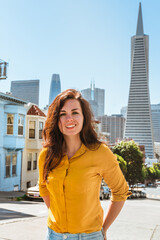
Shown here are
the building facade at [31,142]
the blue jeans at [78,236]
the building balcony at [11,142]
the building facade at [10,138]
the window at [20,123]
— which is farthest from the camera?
the building facade at [31,142]

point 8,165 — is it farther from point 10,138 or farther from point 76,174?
point 76,174

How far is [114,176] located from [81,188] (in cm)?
33

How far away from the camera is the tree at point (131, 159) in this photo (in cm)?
3572

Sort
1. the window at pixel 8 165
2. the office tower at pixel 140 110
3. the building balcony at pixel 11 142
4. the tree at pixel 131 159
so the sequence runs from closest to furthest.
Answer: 1. the building balcony at pixel 11 142
2. the window at pixel 8 165
3. the tree at pixel 131 159
4. the office tower at pixel 140 110

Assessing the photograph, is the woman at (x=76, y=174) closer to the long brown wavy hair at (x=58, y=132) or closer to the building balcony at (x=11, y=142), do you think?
the long brown wavy hair at (x=58, y=132)

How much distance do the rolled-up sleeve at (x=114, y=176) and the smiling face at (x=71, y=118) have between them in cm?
36

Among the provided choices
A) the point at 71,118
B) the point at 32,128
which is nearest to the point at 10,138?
the point at 32,128

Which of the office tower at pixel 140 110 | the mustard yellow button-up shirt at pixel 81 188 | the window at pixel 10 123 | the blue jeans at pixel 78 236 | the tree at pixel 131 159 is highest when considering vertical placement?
the office tower at pixel 140 110

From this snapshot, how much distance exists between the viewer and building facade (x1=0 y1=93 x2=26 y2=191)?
69.8ft

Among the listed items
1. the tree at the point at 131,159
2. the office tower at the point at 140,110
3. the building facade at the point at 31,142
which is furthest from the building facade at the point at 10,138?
the office tower at the point at 140,110

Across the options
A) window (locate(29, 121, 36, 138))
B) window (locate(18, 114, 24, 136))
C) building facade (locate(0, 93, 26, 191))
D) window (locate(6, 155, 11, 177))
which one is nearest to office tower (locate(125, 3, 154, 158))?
window (locate(29, 121, 36, 138))

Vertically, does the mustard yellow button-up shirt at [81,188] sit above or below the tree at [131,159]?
above

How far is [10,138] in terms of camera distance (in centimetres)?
2173

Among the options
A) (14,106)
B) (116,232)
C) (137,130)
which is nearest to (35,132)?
Answer: (14,106)
